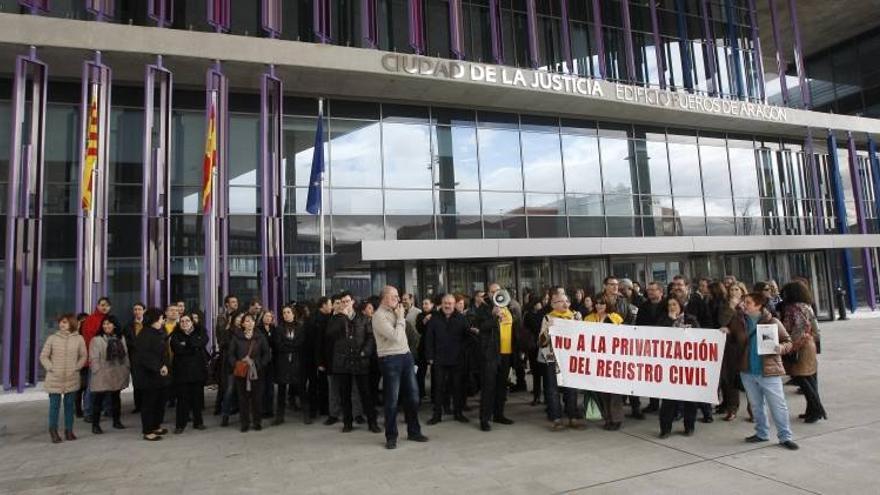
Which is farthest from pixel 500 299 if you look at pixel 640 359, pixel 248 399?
pixel 248 399

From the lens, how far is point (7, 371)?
11617 mm

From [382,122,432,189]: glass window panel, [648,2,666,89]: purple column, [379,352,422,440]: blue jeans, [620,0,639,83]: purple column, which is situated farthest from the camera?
[648,2,666,89]: purple column

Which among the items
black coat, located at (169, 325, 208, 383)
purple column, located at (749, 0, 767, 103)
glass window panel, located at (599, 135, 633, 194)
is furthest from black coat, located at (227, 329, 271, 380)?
purple column, located at (749, 0, 767, 103)

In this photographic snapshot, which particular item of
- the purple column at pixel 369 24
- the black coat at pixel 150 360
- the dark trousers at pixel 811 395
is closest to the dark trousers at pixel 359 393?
the black coat at pixel 150 360

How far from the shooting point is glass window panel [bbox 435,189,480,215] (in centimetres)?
1652

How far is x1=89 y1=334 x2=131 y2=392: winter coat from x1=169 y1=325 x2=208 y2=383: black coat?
3.45 ft

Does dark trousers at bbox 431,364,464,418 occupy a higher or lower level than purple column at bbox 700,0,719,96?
lower

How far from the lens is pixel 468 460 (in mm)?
6156

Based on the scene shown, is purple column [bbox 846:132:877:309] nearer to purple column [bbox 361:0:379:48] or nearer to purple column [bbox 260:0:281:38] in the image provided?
purple column [bbox 361:0:379:48]

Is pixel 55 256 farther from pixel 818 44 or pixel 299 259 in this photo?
pixel 818 44

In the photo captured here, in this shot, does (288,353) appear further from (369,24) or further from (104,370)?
(369,24)

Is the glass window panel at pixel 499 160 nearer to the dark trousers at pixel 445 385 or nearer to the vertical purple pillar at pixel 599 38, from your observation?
the vertical purple pillar at pixel 599 38

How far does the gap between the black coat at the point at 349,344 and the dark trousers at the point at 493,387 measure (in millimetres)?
1641

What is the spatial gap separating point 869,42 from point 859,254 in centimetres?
1135
